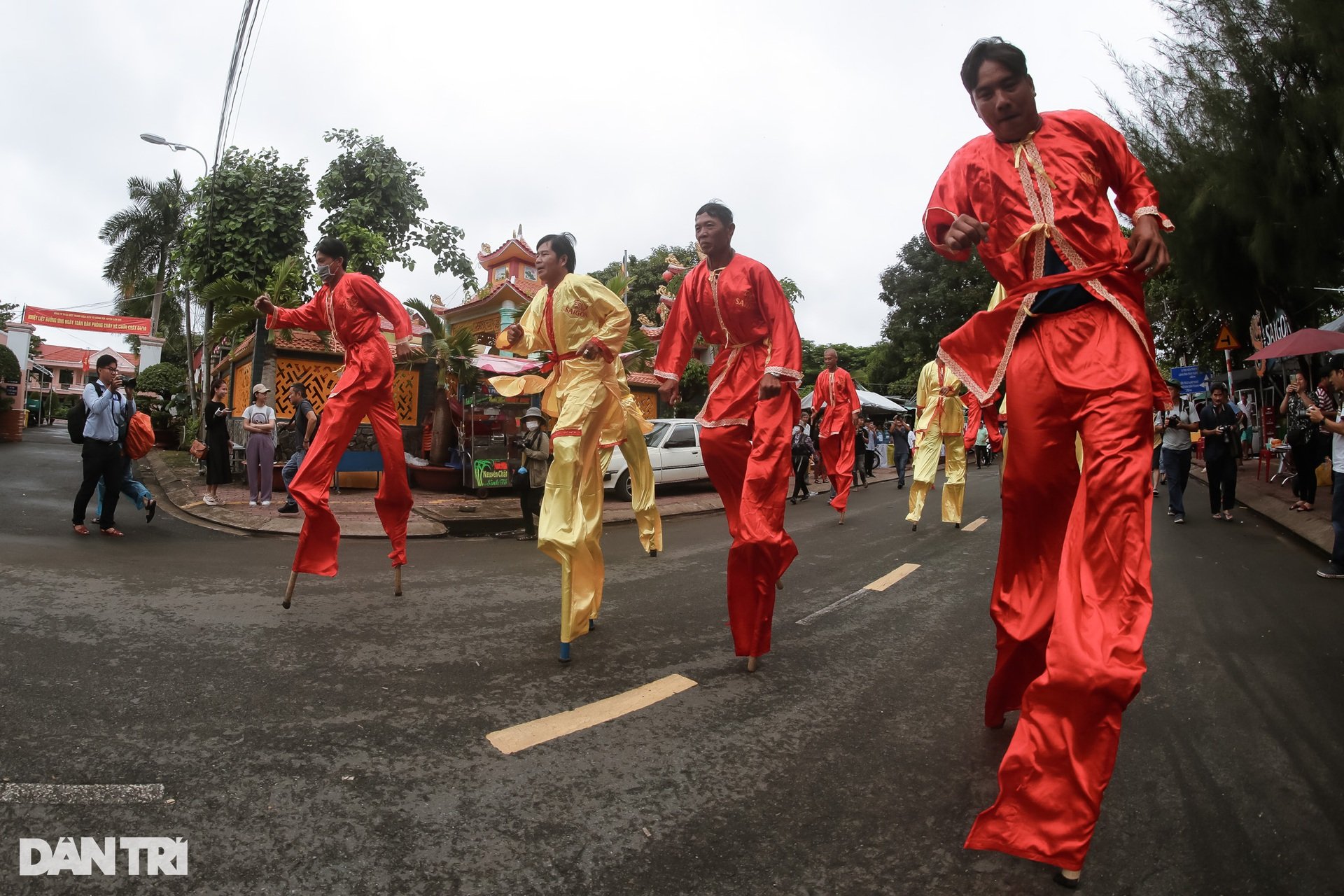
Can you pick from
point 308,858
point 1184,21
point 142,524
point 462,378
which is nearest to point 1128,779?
point 308,858

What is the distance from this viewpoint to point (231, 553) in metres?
6.72

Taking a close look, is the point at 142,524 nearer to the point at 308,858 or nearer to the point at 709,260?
the point at 709,260

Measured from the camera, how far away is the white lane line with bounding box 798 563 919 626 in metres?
4.60

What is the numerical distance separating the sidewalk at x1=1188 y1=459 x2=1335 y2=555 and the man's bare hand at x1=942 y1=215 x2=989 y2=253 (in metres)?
6.94

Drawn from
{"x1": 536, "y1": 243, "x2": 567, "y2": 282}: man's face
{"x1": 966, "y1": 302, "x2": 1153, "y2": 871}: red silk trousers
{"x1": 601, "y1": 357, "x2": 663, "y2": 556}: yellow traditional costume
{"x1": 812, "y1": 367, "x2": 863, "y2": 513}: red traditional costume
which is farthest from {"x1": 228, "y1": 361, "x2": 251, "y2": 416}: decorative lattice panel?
{"x1": 966, "y1": 302, "x2": 1153, "y2": 871}: red silk trousers

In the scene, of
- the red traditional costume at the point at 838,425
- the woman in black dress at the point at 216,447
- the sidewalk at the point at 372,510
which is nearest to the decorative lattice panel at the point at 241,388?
the sidewalk at the point at 372,510

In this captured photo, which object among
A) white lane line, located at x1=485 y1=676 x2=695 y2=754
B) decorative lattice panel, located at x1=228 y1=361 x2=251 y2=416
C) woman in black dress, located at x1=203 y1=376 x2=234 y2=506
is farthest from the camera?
decorative lattice panel, located at x1=228 y1=361 x2=251 y2=416

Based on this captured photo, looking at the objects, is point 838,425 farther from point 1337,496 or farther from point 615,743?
point 615,743

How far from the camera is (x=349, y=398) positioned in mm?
4805

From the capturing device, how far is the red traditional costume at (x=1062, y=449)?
1841mm

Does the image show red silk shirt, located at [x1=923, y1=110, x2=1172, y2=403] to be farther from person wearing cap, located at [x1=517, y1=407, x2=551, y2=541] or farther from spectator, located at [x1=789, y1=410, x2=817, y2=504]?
spectator, located at [x1=789, y1=410, x2=817, y2=504]

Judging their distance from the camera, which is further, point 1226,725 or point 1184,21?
point 1184,21

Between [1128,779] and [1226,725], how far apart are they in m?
0.82

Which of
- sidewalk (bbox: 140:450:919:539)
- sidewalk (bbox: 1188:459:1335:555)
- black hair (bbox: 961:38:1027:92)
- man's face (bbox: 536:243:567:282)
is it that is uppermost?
black hair (bbox: 961:38:1027:92)
